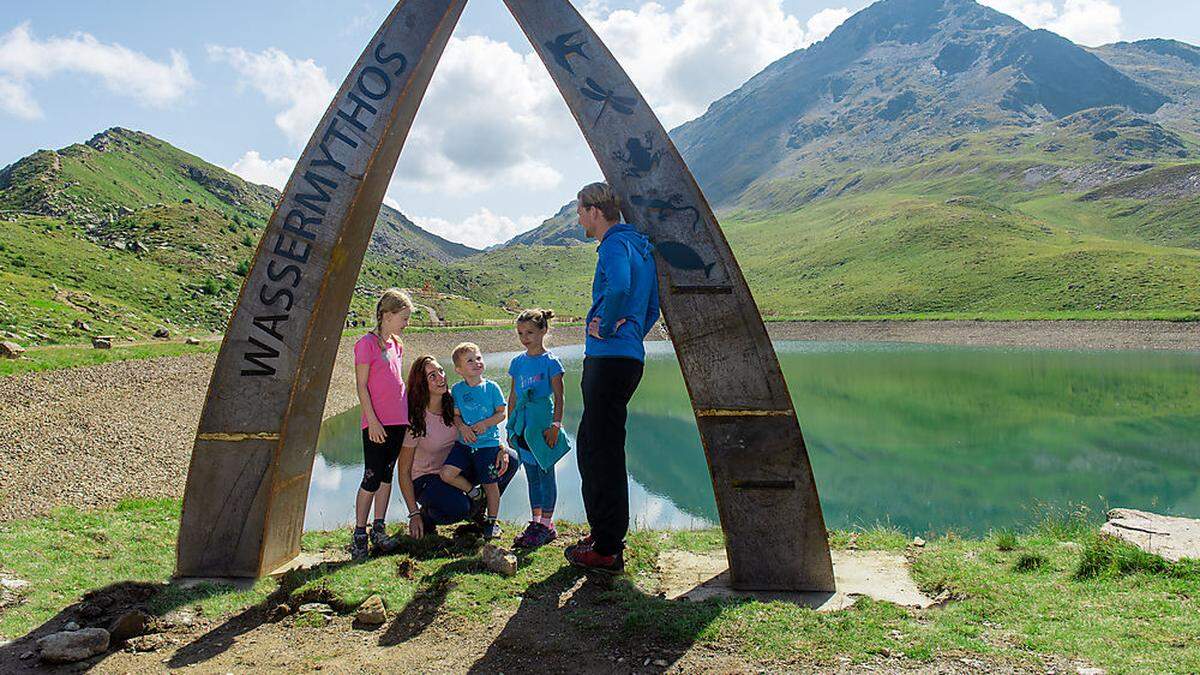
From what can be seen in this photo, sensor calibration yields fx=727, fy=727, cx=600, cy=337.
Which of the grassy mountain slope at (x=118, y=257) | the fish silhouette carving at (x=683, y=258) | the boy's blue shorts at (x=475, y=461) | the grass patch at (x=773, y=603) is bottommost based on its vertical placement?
the grass patch at (x=773, y=603)

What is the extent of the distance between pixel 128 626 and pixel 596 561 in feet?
10.1

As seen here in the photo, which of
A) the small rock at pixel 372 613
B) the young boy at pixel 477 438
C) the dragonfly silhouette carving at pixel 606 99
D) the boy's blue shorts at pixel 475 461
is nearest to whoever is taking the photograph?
the small rock at pixel 372 613

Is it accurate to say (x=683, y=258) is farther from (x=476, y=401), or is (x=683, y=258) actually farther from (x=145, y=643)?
(x=145, y=643)

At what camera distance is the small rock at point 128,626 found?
4484 millimetres

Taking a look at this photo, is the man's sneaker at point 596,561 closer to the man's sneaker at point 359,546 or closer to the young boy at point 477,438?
the young boy at point 477,438

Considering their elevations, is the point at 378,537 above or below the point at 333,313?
below

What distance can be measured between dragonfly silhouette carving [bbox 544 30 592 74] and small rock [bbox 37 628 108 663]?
4983mm

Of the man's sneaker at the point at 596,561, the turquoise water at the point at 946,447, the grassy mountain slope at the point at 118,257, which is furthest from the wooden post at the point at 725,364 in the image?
the grassy mountain slope at the point at 118,257

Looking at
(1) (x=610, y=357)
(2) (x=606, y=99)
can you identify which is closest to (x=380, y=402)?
(1) (x=610, y=357)

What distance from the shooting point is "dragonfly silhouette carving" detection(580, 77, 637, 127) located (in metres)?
5.66

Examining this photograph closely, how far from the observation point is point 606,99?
5.70 m

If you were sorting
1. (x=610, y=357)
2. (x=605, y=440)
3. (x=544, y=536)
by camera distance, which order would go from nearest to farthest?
(x=610, y=357)
(x=605, y=440)
(x=544, y=536)

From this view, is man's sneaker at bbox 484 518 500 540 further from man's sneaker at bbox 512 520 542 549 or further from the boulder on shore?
the boulder on shore

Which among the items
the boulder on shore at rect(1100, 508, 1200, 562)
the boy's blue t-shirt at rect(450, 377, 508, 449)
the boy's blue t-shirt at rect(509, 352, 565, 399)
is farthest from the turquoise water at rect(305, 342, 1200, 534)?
the boulder on shore at rect(1100, 508, 1200, 562)
